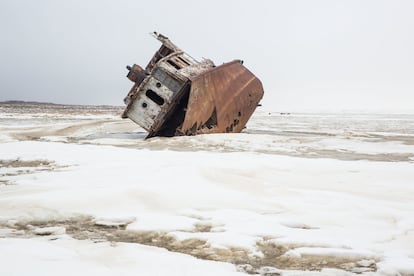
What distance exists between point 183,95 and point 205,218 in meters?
7.50

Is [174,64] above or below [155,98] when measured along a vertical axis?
above

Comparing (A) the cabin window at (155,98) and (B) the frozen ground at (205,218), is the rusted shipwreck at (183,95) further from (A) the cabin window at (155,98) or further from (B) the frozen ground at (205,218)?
(B) the frozen ground at (205,218)

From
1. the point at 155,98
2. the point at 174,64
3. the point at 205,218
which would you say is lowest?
the point at 205,218

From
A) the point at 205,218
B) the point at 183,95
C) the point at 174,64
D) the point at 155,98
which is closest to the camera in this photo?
the point at 205,218

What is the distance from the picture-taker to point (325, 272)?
2.18m

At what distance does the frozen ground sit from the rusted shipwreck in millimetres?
4536

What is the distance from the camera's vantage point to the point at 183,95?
10.4 m

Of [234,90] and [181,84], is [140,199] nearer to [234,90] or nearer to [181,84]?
[181,84]

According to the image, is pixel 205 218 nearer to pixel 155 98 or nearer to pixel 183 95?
pixel 183 95

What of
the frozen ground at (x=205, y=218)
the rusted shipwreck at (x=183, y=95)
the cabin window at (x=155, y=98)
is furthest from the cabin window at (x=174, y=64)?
the frozen ground at (x=205, y=218)

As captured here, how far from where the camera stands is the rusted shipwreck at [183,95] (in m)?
10.2

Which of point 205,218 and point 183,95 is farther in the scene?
point 183,95

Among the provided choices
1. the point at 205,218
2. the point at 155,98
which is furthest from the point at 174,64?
the point at 205,218

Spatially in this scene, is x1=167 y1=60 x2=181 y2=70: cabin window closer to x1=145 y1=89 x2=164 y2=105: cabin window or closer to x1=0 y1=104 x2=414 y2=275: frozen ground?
x1=145 y1=89 x2=164 y2=105: cabin window
